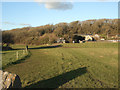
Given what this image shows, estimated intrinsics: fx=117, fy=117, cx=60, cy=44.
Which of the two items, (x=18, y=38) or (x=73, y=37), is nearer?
(x=18, y=38)

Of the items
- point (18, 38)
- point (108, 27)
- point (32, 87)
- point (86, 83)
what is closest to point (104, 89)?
point (86, 83)

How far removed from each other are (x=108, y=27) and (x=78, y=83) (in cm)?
8164

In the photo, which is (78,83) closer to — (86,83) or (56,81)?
(86,83)

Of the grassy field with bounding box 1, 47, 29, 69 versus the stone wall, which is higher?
the stone wall

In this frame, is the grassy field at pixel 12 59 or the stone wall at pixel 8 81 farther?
the grassy field at pixel 12 59

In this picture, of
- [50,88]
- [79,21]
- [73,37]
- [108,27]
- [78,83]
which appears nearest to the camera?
[50,88]

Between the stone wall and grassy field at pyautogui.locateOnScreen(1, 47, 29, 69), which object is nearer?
the stone wall

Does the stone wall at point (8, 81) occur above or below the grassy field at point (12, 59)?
above

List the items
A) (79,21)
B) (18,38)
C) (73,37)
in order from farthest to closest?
(79,21) < (73,37) < (18,38)

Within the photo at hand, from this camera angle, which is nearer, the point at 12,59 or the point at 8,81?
the point at 8,81

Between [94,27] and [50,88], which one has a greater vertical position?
[94,27]

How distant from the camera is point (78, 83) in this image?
723 cm

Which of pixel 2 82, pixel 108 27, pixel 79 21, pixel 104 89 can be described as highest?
pixel 79 21

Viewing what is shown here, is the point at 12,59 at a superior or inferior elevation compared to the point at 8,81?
inferior
